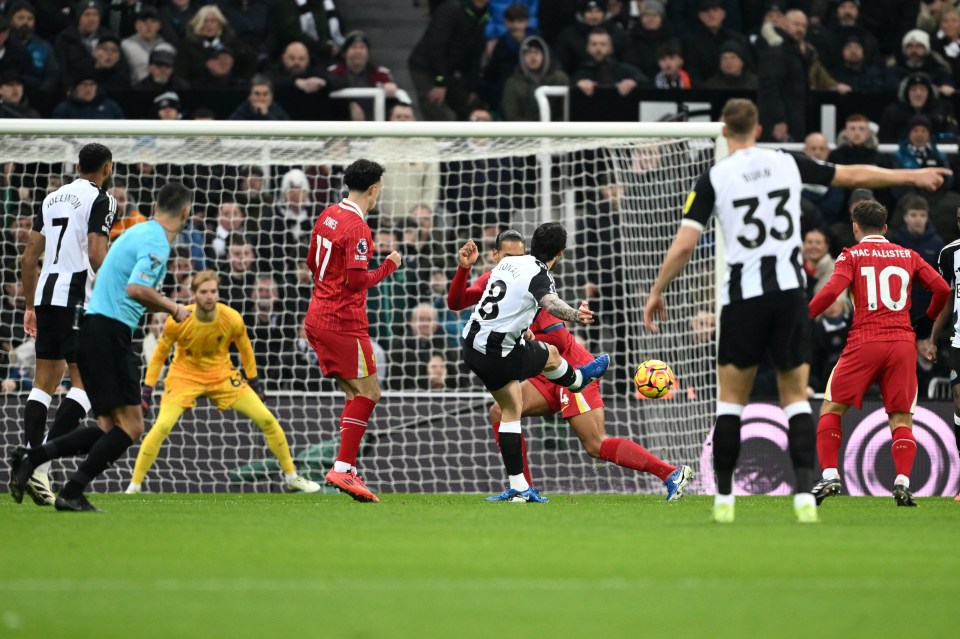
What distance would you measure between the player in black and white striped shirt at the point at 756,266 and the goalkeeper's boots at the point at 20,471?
3.99 m

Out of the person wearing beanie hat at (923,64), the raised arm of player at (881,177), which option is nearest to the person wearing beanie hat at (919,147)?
the person wearing beanie hat at (923,64)

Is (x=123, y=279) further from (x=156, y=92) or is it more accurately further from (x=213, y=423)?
(x=156, y=92)

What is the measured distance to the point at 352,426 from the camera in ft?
34.2

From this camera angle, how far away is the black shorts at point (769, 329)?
795 centimetres

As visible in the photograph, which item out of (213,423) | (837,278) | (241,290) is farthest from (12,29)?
(837,278)

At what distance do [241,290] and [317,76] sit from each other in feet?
10.4

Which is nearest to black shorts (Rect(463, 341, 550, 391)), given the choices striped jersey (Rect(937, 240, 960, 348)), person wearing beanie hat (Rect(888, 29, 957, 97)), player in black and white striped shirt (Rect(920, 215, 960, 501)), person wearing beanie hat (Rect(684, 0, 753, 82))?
player in black and white striped shirt (Rect(920, 215, 960, 501))

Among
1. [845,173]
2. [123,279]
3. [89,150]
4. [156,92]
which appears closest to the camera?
[845,173]

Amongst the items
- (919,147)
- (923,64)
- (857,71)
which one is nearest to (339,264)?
(919,147)

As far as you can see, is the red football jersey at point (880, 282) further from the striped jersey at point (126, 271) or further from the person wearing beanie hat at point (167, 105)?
the person wearing beanie hat at point (167, 105)

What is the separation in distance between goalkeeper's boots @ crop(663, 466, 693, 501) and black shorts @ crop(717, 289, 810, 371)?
2986mm

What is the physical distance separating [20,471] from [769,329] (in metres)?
4.67

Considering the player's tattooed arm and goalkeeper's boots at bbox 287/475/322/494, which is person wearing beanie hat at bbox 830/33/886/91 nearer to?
goalkeeper's boots at bbox 287/475/322/494

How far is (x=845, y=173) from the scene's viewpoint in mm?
8102
